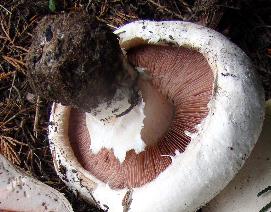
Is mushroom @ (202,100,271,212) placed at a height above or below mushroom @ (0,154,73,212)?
above

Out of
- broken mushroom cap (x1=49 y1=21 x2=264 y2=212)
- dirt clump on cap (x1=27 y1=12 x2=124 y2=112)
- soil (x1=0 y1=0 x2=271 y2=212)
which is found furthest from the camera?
soil (x1=0 y1=0 x2=271 y2=212)

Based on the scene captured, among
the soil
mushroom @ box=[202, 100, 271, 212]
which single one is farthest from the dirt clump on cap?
the soil

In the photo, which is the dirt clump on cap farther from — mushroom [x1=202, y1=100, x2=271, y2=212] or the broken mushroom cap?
mushroom [x1=202, y1=100, x2=271, y2=212]

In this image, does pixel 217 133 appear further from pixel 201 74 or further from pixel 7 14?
pixel 7 14

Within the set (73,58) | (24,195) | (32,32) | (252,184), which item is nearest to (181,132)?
(252,184)

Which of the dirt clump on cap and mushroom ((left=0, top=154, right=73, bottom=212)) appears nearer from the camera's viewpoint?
the dirt clump on cap

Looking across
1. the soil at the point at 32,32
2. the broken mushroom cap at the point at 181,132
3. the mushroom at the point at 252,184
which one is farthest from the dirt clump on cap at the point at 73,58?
the soil at the point at 32,32

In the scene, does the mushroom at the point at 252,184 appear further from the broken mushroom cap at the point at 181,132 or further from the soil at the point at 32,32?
the soil at the point at 32,32

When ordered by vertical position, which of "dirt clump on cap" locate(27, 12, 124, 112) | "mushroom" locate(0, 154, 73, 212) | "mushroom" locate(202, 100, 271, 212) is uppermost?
"dirt clump on cap" locate(27, 12, 124, 112)

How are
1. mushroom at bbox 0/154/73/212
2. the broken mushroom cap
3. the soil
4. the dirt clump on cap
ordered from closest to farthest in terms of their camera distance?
the dirt clump on cap
the broken mushroom cap
mushroom at bbox 0/154/73/212
the soil
